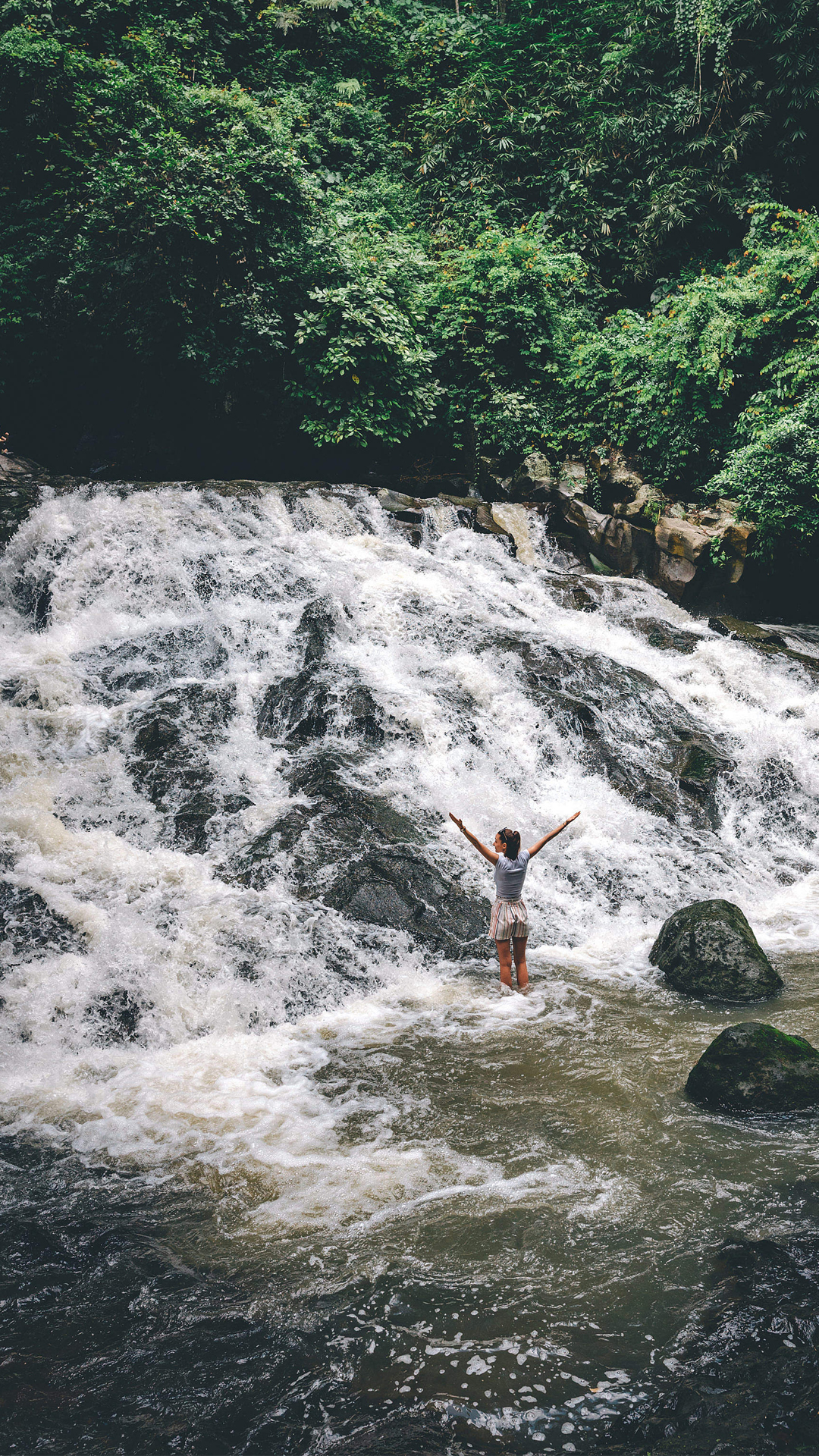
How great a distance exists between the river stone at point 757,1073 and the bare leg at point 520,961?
1871mm

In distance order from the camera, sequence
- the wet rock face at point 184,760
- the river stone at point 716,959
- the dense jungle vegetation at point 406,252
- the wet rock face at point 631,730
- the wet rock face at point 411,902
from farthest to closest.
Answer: the dense jungle vegetation at point 406,252, the wet rock face at point 631,730, the wet rock face at point 184,760, the wet rock face at point 411,902, the river stone at point 716,959

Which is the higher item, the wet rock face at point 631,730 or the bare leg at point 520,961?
the wet rock face at point 631,730

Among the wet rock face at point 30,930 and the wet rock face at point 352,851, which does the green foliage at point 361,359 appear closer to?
the wet rock face at point 352,851

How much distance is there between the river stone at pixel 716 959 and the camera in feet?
21.6

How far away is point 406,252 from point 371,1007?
17.2m

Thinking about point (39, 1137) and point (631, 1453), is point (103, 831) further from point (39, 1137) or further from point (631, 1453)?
point (631, 1453)

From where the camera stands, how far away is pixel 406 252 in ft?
59.3

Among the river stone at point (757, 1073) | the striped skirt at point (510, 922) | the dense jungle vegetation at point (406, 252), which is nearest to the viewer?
the river stone at point (757, 1073)

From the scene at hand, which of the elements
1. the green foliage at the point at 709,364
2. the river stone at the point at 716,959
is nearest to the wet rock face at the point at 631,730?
the river stone at the point at 716,959

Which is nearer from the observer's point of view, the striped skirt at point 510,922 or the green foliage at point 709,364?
the striped skirt at point 510,922

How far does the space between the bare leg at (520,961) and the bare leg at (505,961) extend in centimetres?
6

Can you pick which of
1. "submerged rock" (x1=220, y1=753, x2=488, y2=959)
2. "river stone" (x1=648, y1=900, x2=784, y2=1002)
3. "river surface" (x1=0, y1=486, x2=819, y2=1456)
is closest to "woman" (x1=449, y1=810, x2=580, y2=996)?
"river surface" (x1=0, y1=486, x2=819, y2=1456)

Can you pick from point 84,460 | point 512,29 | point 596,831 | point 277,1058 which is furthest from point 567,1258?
point 512,29

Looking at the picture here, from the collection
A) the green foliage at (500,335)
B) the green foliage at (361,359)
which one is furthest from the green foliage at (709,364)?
the green foliage at (361,359)
